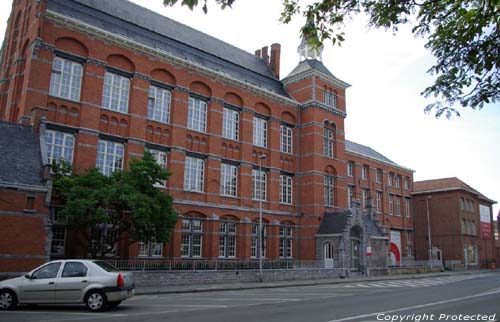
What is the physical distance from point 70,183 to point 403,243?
1759 inches

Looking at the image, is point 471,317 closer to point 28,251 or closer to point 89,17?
point 28,251

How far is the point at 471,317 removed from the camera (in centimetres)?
1119

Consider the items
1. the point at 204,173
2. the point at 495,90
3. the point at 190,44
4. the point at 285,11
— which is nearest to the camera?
the point at 285,11

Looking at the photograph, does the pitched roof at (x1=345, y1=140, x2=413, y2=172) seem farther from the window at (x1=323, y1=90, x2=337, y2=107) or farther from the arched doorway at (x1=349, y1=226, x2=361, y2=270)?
the arched doorway at (x1=349, y1=226, x2=361, y2=270)

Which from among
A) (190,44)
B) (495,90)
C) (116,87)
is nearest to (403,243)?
(190,44)

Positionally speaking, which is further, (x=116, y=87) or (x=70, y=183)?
(x=116, y=87)

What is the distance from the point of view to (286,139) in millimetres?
38781

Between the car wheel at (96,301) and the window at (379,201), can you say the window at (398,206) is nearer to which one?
the window at (379,201)

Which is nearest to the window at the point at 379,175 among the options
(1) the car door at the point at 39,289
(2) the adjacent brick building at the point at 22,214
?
(2) the adjacent brick building at the point at 22,214

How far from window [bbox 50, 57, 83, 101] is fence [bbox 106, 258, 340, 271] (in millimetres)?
10357

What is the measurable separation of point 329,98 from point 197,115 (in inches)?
578

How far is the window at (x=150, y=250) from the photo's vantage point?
27.0 m

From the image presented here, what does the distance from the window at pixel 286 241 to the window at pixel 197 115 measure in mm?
11410

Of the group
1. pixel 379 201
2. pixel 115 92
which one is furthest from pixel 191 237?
pixel 379 201
